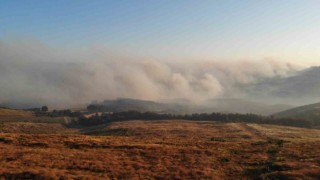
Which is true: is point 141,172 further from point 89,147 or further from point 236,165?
point 89,147

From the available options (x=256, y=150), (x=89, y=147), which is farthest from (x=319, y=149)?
(x=89, y=147)

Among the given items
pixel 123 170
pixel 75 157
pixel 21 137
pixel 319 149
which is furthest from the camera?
pixel 21 137

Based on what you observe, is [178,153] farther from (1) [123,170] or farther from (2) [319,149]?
(2) [319,149]

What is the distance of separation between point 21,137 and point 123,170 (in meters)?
38.1

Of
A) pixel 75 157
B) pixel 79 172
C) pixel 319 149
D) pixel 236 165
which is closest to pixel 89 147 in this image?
pixel 75 157

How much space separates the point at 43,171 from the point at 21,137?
1411 inches

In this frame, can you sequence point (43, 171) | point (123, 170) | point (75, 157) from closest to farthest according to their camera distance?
point (43, 171), point (123, 170), point (75, 157)

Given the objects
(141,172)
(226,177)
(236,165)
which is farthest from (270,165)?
(141,172)

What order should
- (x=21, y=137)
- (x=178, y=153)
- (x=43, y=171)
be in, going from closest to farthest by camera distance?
(x=43, y=171) → (x=178, y=153) → (x=21, y=137)

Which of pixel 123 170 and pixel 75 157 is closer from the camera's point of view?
Answer: pixel 123 170

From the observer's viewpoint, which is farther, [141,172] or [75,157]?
[75,157]

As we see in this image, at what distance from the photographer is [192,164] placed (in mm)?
52312

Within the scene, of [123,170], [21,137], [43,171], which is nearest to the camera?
[43,171]

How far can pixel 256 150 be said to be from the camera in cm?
6569
